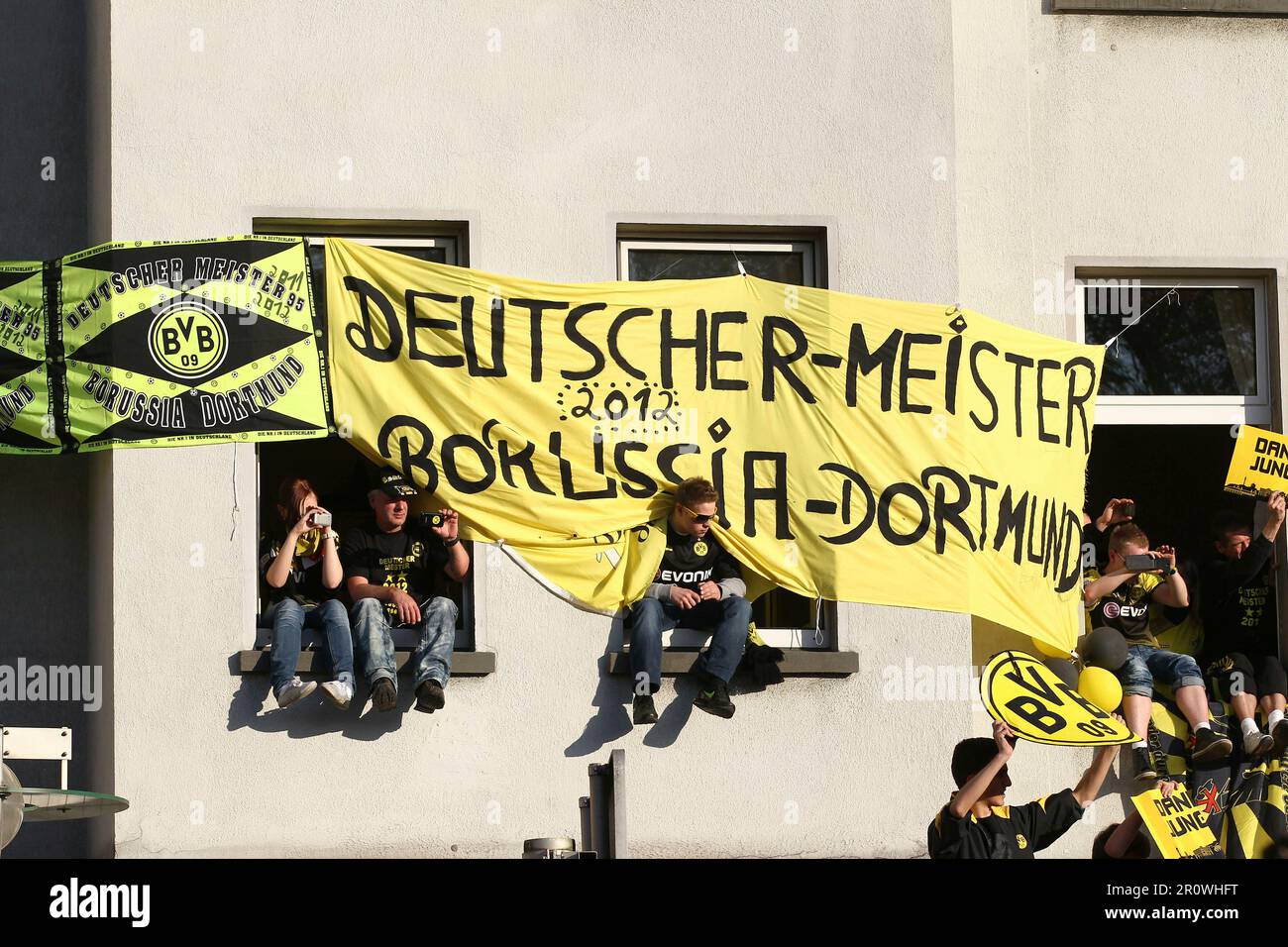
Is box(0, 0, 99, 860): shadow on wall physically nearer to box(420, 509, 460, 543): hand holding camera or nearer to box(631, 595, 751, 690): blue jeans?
box(420, 509, 460, 543): hand holding camera

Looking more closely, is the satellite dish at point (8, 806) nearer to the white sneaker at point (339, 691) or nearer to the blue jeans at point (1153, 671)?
the white sneaker at point (339, 691)

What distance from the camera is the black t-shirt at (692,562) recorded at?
39.9 ft

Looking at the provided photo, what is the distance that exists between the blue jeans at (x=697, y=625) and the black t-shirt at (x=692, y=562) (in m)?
0.13

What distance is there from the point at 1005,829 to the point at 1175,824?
170 cm

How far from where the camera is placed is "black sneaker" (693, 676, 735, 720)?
1198 cm

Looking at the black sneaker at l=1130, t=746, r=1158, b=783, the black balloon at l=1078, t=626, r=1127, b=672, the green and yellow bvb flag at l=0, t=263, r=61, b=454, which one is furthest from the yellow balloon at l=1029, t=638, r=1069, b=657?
the green and yellow bvb flag at l=0, t=263, r=61, b=454

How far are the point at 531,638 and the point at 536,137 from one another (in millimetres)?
2444

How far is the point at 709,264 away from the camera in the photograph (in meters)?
13.0

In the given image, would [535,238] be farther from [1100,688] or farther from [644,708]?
[1100,688]

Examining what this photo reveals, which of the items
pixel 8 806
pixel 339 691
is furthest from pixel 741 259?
pixel 8 806

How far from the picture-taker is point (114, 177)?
12.3 m

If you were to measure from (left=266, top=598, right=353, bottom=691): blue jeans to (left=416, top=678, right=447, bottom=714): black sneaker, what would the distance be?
32cm

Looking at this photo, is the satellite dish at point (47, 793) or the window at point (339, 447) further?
the window at point (339, 447)

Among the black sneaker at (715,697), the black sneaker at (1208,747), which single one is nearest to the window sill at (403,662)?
the black sneaker at (715,697)
